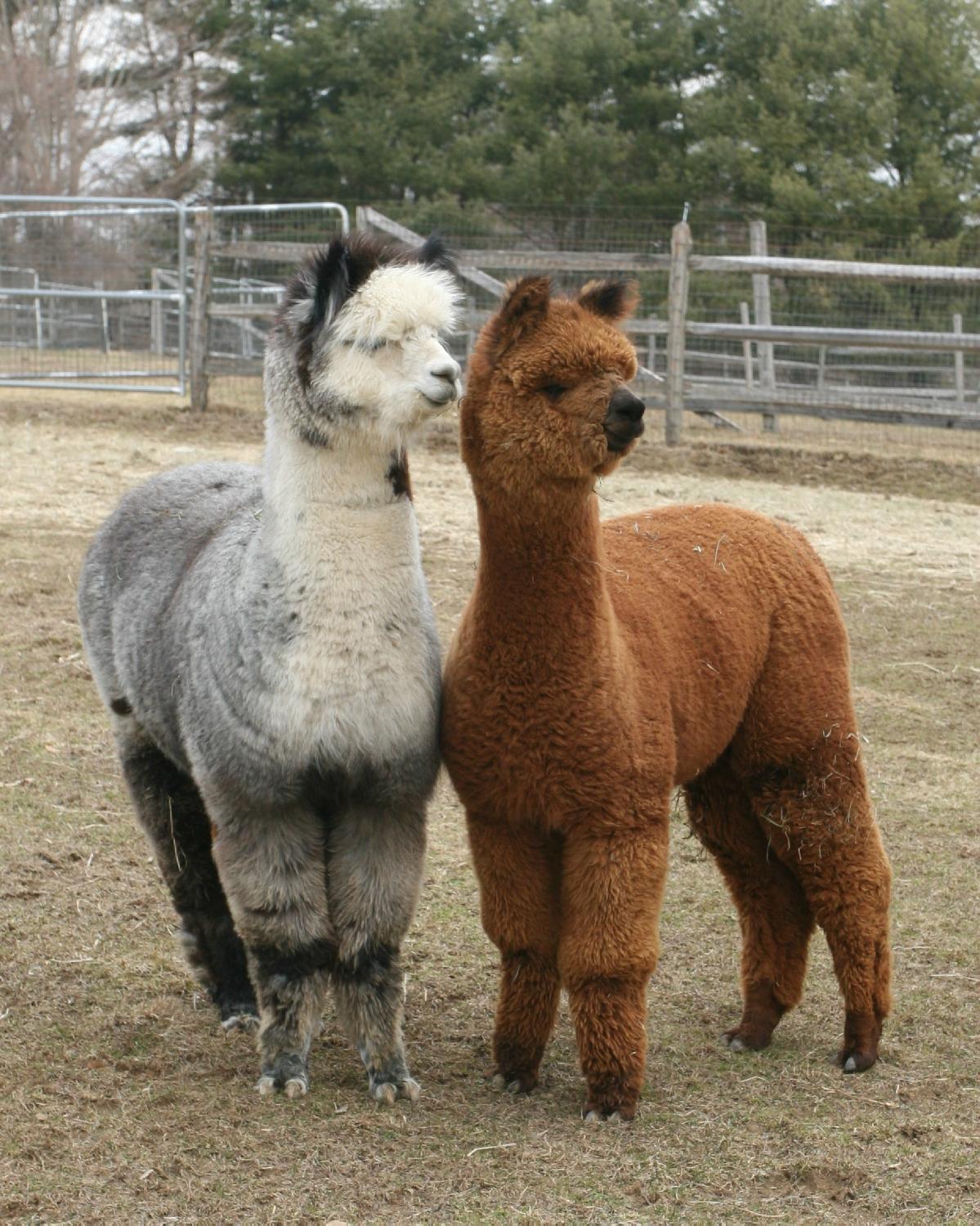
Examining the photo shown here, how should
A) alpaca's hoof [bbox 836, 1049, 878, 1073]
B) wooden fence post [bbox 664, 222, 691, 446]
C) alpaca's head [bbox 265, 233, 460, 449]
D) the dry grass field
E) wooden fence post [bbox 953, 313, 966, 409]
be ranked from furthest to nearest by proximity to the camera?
wooden fence post [bbox 953, 313, 966, 409] → wooden fence post [bbox 664, 222, 691, 446] → alpaca's hoof [bbox 836, 1049, 878, 1073] → alpaca's head [bbox 265, 233, 460, 449] → the dry grass field

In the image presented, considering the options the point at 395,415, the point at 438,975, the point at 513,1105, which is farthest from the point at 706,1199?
the point at 395,415

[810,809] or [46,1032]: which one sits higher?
[810,809]

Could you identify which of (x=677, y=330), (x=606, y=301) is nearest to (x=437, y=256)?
(x=606, y=301)

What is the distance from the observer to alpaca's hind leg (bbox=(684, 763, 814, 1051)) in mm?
3666

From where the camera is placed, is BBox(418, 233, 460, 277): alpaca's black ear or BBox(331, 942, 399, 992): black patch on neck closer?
BBox(418, 233, 460, 277): alpaca's black ear

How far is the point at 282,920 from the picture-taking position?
10.2 ft

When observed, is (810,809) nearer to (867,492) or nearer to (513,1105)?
(513,1105)

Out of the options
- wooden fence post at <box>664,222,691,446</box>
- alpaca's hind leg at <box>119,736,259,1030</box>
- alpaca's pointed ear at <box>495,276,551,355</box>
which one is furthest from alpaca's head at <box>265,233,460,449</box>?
wooden fence post at <box>664,222,691,446</box>

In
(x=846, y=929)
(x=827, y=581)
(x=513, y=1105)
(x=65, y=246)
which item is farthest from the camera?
(x=65, y=246)

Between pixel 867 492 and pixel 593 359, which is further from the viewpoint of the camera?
pixel 867 492

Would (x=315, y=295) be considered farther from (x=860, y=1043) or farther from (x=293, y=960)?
(x=860, y=1043)

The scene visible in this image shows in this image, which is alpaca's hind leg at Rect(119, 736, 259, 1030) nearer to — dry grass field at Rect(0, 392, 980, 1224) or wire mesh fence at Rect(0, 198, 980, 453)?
dry grass field at Rect(0, 392, 980, 1224)

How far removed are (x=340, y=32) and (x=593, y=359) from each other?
29.4 metres

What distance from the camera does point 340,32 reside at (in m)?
30.0
